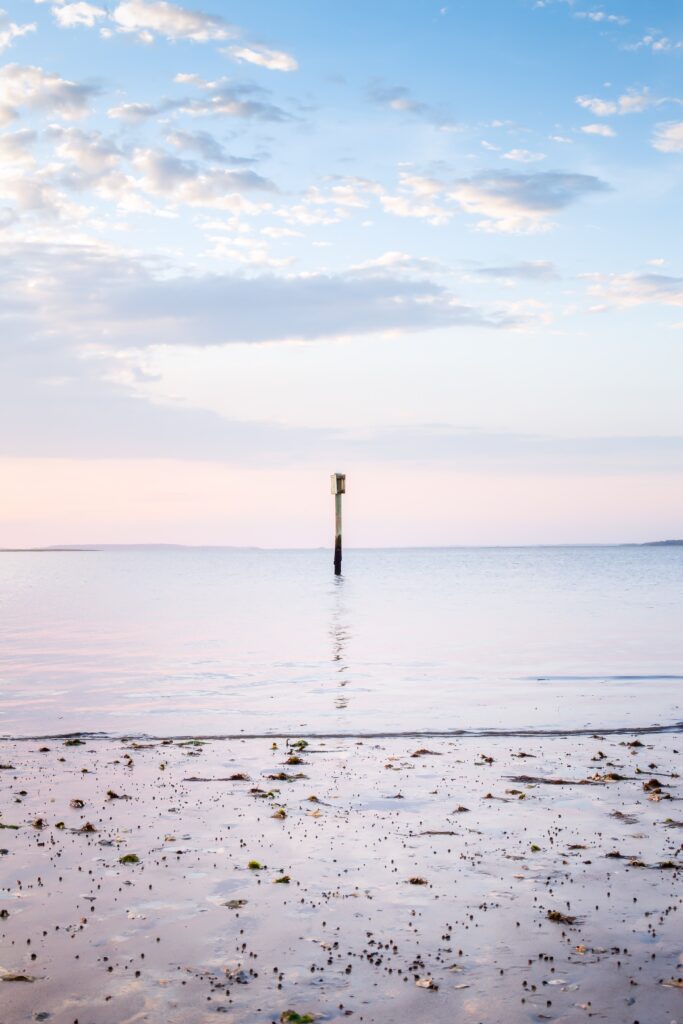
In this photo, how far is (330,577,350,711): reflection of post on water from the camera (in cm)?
2067

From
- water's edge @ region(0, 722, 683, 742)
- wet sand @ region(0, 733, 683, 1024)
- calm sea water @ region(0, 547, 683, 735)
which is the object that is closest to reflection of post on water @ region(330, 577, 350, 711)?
calm sea water @ region(0, 547, 683, 735)

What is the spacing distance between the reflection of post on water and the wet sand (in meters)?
7.97

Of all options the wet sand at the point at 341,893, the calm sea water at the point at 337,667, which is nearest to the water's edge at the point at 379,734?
the calm sea water at the point at 337,667

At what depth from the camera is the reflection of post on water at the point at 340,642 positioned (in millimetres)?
20672

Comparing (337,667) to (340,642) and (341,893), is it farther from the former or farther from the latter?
(341,893)

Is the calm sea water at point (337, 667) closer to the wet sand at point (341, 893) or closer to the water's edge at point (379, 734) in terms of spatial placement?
the water's edge at point (379, 734)

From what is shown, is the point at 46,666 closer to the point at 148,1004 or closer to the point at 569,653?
the point at 569,653

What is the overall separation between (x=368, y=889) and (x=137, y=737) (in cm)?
899

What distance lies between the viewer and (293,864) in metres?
8.38

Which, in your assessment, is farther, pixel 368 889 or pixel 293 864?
pixel 293 864

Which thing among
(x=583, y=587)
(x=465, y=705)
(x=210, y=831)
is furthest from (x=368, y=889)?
(x=583, y=587)

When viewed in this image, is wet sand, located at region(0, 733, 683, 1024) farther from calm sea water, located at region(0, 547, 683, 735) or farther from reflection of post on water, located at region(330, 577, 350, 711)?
reflection of post on water, located at region(330, 577, 350, 711)

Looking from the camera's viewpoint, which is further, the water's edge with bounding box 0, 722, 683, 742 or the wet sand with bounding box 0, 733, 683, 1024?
the water's edge with bounding box 0, 722, 683, 742

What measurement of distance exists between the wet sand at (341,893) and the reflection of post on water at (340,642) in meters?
7.97
